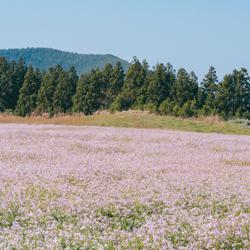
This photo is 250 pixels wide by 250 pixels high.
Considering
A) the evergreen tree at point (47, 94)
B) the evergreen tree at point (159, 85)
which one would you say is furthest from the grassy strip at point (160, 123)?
the evergreen tree at point (47, 94)

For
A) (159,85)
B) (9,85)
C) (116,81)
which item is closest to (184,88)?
(159,85)

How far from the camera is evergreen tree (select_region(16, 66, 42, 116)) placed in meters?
93.4

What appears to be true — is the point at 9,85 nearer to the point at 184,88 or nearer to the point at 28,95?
the point at 28,95

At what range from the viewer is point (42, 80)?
9794cm

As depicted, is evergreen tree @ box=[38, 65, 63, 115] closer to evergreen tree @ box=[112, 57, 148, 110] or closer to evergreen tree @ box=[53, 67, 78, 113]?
evergreen tree @ box=[53, 67, 78, 113]

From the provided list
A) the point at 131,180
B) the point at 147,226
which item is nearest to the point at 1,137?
the point at 131,180

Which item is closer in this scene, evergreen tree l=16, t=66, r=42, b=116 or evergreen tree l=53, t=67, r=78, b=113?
evergreen tree l=53, t=67, r=78, b=113

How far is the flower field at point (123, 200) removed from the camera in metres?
8.12

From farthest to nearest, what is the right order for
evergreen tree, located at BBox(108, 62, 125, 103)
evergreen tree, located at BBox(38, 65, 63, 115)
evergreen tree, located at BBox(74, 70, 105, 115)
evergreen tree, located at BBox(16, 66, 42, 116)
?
evergreen tree, located at BBox(16, 66, 42, 116)
evergreen tree, located at BBox(38, 65, 63, 115)
evergreen tree, located at BBox(108, 62, 125, 103)
evergreen tree, located at BBox(74, 70, 105, 115)

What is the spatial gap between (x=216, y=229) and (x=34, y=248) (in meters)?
2.81

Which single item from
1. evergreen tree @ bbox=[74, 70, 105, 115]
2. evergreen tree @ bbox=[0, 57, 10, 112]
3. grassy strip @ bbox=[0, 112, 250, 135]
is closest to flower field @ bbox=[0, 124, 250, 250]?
grassy strip @ bbox=[0, 112, 250, 135]

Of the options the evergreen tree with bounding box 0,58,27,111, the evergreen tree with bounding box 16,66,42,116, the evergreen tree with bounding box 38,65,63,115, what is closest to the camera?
the evergreen tree with bounding box 38,65,63,115

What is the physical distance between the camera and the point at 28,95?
95250mm

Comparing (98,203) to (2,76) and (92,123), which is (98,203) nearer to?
(92,123)
